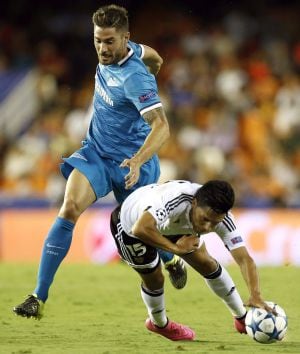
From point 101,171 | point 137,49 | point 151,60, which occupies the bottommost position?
point 101,171

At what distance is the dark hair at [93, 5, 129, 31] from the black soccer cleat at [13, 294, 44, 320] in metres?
2.06

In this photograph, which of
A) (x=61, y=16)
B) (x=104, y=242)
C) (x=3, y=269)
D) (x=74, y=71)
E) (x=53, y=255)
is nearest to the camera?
(x=53, y=255)

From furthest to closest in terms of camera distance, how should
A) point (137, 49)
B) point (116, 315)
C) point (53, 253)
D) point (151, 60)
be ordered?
point (116, 315), point (151, 60), point (137, 49), point (53, 253)

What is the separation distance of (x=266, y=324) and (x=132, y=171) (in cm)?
137

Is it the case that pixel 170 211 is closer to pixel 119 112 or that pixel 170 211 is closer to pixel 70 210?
pixel 70 210

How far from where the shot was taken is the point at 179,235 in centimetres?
686

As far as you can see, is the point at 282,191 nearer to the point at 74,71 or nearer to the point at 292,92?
the point at 292,92

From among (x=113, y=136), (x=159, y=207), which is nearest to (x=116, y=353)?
(x=159, y=207)

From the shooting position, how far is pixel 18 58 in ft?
62.9

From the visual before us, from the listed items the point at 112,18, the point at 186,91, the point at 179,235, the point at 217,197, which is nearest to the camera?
the point at 217,197

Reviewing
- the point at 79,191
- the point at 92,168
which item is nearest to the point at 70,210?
the point at 79,191

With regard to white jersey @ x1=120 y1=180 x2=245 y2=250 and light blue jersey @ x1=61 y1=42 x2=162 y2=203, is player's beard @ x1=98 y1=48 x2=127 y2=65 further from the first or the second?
white jersey @ x1=120 y1=180 x2=245 y2=250

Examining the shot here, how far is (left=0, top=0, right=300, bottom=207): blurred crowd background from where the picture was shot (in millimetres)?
15500

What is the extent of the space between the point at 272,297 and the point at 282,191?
18.2 feet
